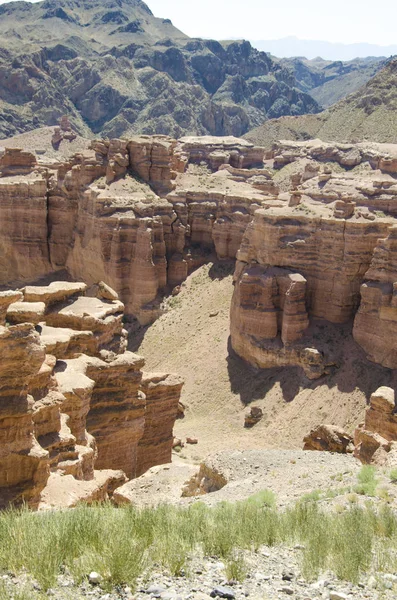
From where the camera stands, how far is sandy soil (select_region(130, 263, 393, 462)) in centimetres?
3034

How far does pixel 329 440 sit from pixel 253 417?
667 cm

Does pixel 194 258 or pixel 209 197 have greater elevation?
pixel 209 197

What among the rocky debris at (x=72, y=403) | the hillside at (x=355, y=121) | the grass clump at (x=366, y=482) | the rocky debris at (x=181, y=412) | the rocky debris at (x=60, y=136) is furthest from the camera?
the rocky debris at (x=60, y=136)

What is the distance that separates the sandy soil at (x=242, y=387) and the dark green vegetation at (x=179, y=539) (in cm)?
1649

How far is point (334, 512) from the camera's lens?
14039mm

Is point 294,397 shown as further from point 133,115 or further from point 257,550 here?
point 133,115

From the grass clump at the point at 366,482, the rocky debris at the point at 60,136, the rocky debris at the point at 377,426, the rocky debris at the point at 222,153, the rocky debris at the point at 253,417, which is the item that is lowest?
the rocky debris at the point at 253,417

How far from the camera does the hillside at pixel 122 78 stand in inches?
5231

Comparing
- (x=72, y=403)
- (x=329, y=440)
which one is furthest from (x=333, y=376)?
(x=72, y=403)

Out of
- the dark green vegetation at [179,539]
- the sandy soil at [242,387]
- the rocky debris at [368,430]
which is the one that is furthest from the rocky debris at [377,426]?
the dark green vegetation at [179,539]

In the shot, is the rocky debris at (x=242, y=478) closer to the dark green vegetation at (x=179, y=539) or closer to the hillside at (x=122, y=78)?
the dark green vegetation at (x=179, y=539)

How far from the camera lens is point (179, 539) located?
11234mm

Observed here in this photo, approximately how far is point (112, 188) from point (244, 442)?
23.0 metres

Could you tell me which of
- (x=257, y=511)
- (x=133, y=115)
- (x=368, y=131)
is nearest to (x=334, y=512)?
(x=257, y=511)
